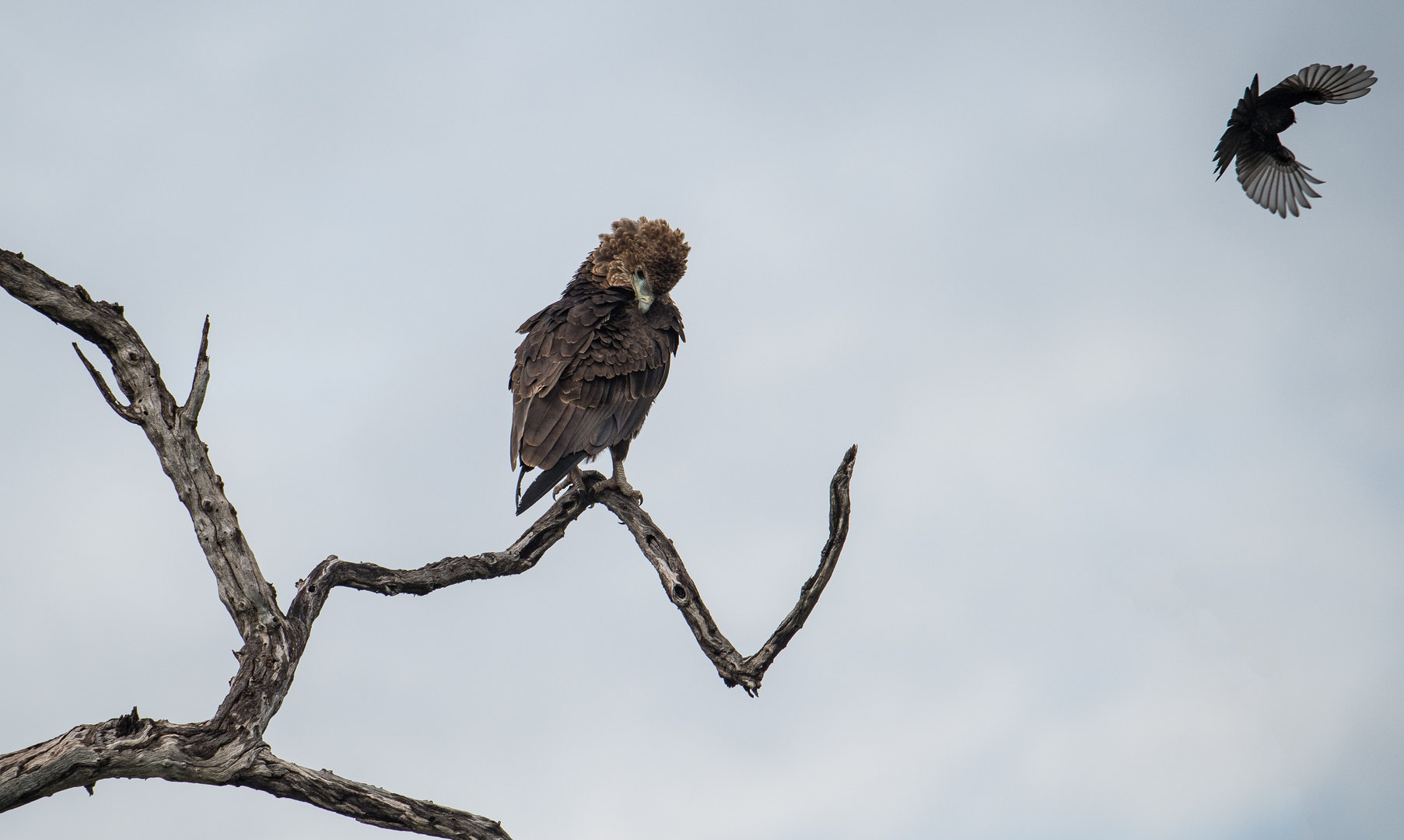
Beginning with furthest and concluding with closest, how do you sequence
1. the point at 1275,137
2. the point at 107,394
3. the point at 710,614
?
the point at 1275,137 → the point at 710,614 → the point at 107,394

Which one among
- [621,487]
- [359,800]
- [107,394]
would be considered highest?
[621,487]

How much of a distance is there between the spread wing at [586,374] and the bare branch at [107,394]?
229 centimetres

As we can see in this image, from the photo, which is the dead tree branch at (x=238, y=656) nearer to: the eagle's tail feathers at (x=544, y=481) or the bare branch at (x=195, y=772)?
the bare branch at (x=195, y=772)

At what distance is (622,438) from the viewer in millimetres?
6711

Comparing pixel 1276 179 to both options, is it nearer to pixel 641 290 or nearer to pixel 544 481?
pixel 641 290

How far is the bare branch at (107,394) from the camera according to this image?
14.4 ft

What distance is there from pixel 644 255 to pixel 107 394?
3855 mm

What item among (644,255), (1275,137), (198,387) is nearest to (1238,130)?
(1275,137)

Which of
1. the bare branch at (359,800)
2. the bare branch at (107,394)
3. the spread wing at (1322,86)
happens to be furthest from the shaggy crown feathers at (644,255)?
the spread wing at (1322,86)

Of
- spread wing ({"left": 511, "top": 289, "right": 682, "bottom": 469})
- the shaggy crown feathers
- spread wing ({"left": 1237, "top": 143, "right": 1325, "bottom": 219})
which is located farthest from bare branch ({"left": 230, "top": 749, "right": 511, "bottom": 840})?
spread wing ({"left": 1237, "top": 143, "right": 1325, "bottom": 219})

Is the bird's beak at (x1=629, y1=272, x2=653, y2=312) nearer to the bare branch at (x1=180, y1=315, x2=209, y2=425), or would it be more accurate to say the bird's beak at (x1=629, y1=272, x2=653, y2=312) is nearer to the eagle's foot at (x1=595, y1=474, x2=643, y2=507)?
the eagle's foot at (x1=595, y1=474, x2=643, y2=507)

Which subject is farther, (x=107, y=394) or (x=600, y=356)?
(x=600, y=356)

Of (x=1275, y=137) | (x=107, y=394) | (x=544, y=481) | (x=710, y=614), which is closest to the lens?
(x=107, y=394)

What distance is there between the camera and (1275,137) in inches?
278
